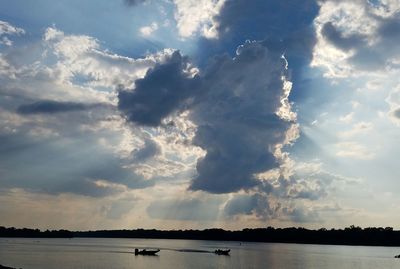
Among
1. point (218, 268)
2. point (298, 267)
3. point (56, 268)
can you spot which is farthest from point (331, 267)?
point (56, 268)

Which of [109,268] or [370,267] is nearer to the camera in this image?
[109,268]

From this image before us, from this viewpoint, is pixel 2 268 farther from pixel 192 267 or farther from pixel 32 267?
pixel 192 267

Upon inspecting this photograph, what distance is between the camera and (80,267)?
114 m

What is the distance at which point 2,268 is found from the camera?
9206 cm

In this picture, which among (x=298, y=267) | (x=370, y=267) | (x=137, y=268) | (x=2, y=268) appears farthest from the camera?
(x=370, y=267)

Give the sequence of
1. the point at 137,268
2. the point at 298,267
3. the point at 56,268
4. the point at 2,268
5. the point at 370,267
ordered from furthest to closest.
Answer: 1. the point at 370,267
2. the point at 298,267
3. the point at 137,268
4. the point at 56,268
5. the point at 2,268

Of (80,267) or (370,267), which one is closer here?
(80,267)

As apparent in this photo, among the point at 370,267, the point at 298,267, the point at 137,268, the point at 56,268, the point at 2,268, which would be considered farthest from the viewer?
the point at 370,267

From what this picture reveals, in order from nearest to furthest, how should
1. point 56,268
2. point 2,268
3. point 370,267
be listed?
point 2,268 → point 56,268 → point 370,267

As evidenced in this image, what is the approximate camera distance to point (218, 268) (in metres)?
124

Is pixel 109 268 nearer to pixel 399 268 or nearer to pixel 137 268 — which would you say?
pixel 137 268

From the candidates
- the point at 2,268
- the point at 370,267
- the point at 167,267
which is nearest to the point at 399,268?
the point at 370,267

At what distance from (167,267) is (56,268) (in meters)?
29.3

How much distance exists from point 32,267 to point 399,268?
10138cm
